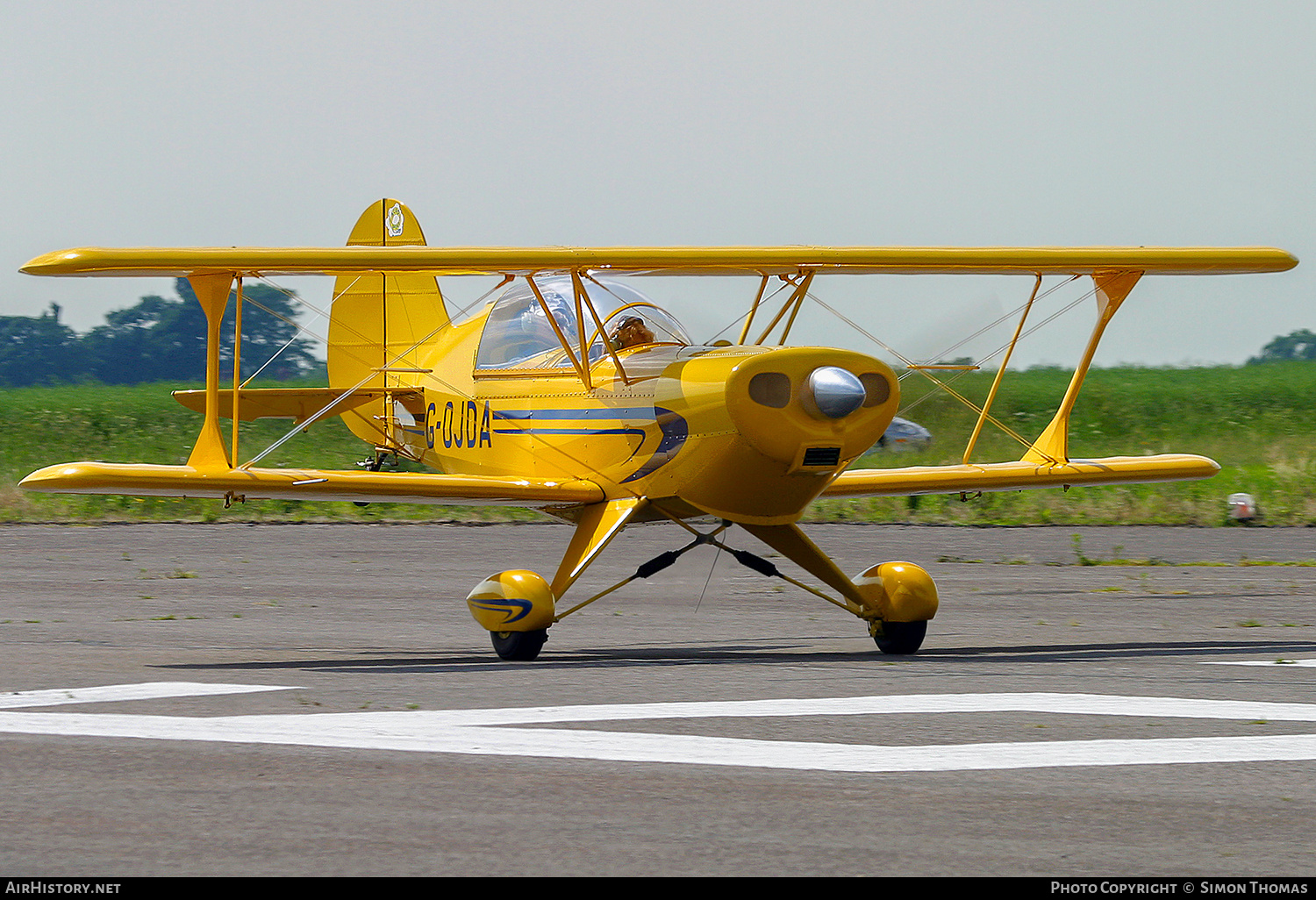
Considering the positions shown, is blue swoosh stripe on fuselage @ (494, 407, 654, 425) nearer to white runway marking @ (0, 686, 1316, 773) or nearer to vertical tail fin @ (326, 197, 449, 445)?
white runway marking @ (0, 686, 1316, 773)

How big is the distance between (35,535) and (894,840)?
1893 centimetres

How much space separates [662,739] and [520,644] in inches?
148

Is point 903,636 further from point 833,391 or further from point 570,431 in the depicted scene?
point 570,431

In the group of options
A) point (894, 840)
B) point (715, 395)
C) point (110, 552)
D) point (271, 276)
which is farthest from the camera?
point (110, 552)

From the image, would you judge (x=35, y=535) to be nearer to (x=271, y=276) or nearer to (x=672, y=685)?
(x=271, y=276)

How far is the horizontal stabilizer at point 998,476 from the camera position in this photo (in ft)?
40.0

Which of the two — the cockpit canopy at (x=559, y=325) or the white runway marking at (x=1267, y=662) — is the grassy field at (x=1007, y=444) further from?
the white runway marking at (x=1267, y=662)

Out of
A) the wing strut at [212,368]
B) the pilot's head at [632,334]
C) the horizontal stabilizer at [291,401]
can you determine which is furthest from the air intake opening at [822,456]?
the horizontal stabilizer at [291,401]

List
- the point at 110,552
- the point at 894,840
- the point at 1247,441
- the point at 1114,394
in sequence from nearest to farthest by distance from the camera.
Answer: the point at 894,840
the point at 110,552
the point at 1247,441
the point at 1114,394

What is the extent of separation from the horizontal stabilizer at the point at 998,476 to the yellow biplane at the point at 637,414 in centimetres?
2

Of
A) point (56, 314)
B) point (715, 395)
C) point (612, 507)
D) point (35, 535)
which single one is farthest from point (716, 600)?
point (56, 314)

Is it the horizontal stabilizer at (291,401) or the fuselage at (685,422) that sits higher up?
the horizontal stabilizer at (291,401)

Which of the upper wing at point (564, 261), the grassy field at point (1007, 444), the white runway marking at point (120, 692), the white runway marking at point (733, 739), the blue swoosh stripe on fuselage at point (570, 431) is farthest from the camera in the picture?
the grassy field at point (1007, 444)

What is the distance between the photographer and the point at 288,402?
14.4 m
